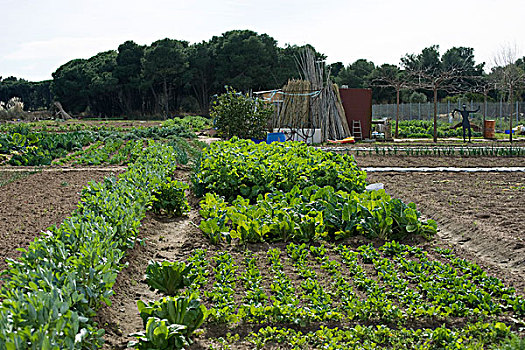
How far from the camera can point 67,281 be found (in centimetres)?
351

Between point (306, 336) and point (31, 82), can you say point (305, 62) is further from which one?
point (31, 82)

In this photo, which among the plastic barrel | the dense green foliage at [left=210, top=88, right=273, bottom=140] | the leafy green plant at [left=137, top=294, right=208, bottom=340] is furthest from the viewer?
the plastic barrel

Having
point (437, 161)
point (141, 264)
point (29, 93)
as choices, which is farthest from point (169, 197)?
point (29, 93)

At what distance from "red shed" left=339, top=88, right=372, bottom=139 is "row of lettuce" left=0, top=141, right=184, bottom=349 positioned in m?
18.3

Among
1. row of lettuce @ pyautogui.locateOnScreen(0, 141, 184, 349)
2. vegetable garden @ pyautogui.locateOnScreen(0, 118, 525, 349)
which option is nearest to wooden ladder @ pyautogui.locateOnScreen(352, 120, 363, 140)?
vegetable garden @ pyautogui.locateOnScreen(0, 118, 525, 349)

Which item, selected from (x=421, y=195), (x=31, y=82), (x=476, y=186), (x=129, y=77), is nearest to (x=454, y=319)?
(x=421, y=195)

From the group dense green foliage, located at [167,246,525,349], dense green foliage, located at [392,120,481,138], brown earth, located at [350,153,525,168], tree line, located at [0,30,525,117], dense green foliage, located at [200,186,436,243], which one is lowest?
dense green foliage, located at [167,246,525,349]

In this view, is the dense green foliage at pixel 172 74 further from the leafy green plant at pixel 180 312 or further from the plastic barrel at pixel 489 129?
the leafy green plant at pixel 180 312

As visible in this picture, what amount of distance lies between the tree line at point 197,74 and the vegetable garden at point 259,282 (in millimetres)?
43469

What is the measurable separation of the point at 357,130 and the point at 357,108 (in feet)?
3.15

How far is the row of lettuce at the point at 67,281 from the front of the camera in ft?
9.72

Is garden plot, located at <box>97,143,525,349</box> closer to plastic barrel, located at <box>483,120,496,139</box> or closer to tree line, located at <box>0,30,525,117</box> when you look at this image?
plastic barrel, located at <box>483,120,496,139</box>

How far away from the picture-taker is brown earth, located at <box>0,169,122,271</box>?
19.9 ft

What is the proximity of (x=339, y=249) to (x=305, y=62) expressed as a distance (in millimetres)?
16452
